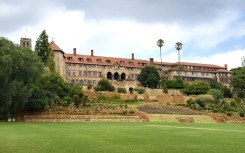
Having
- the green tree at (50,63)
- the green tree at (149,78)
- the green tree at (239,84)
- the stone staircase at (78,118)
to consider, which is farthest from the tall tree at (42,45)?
the green tree at (239,84)

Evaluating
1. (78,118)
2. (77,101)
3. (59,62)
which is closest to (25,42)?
(59,62)

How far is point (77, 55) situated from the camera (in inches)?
4104

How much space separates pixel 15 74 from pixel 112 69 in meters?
61.6

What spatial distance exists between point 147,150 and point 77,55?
90620mm

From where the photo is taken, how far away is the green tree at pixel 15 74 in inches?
1657

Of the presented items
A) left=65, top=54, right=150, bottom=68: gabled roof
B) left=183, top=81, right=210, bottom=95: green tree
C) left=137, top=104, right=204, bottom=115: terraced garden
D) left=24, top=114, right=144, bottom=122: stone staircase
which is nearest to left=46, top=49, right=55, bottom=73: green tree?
left=65, top=54, right=150, bottom=68: gabled roof

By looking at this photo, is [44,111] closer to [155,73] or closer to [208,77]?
[155,73]

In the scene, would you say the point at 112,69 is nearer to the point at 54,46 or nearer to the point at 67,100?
the point at 54,46

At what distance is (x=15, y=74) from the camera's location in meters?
45.3

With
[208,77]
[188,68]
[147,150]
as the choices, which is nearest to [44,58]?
[188,68]

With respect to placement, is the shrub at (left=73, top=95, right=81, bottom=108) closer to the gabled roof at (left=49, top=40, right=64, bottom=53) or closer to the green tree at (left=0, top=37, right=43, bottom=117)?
the green tree at (left=0, top=37, right=43, bottom=117)

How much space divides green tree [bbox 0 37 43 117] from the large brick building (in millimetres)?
42549

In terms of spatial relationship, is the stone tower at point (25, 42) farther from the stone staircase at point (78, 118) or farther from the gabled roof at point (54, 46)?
the stone staircase at point (78, 118)

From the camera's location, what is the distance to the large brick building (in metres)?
100
